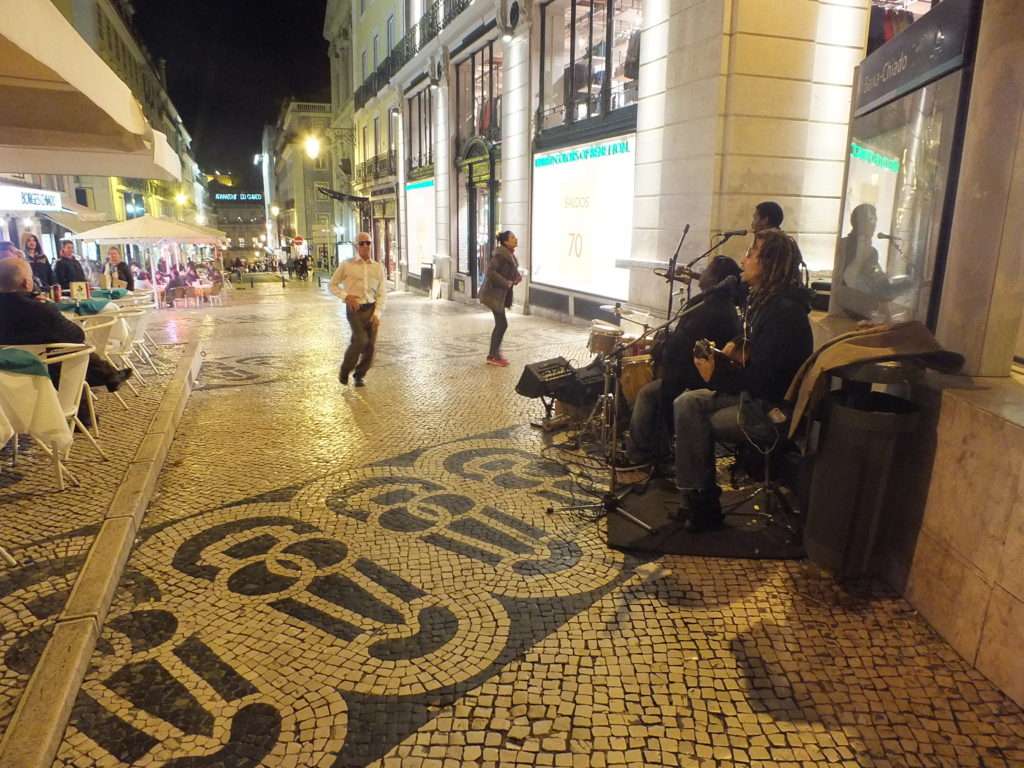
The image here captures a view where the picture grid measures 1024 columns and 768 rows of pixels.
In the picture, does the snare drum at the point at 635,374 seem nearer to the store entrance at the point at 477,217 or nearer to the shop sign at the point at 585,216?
the shop sign at the point at 585,216

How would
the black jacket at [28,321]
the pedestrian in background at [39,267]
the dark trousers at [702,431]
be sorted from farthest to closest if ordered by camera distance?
the pedestrian in background at [39,267], the black jacket at [28,321], the dark trousers at [702,431]

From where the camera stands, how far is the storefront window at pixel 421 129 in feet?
73.1

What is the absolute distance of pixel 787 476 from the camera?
444 cm

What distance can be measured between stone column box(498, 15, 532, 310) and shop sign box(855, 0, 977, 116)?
34.6ft

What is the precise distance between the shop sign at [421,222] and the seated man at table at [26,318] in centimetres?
1638

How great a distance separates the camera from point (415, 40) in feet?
75.9

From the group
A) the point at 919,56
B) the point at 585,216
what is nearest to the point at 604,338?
the point at 919,56

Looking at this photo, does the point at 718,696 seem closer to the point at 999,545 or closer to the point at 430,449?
the point at 999,545

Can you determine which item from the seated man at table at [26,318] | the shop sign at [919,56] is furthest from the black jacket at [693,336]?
the seated man at table at [26,318]

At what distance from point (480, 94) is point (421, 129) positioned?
5.37 meters

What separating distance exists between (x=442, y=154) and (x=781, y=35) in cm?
1288

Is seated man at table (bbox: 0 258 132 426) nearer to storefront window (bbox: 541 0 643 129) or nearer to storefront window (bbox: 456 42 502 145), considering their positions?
storefront window (bbox: 541 0 643 129)

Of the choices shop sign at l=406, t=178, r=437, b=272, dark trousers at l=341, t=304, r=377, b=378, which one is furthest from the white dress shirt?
shop sign at l=406, t=178, r=437, b=272

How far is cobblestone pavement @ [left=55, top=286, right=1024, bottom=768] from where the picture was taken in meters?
2.48
